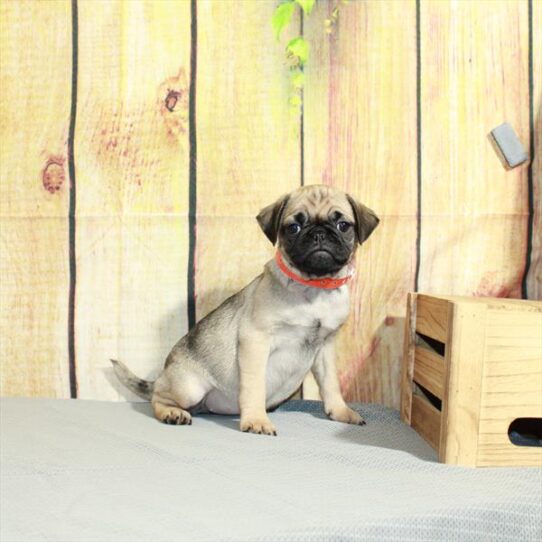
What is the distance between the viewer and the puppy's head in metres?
1.87

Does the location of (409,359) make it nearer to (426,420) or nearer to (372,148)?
(426,420)

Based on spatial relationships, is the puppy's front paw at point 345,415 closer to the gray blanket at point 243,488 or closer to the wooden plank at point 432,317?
the gray blanket at point 243,488

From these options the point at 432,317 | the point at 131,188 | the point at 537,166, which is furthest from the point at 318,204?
the point at 537,166

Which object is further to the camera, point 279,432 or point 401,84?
point 401,84

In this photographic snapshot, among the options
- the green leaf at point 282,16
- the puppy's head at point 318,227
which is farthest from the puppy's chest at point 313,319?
the green leaf at point 282,16

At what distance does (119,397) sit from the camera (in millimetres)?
2408

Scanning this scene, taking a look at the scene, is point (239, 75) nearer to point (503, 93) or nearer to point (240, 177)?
point (240, 177)

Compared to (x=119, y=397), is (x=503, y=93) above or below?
above

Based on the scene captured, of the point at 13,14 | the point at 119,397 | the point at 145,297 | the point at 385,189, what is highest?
the point at 13,14

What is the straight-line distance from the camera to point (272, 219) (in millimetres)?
2023

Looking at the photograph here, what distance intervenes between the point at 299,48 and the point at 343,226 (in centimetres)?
81

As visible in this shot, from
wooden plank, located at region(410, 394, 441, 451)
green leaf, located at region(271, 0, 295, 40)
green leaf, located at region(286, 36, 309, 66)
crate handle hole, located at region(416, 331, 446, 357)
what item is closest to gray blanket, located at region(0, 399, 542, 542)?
wooden plank, located at region(410, 394, 441, 451)

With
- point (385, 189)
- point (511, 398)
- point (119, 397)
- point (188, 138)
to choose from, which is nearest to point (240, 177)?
point (188, 138)

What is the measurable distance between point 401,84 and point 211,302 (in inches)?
44.8
